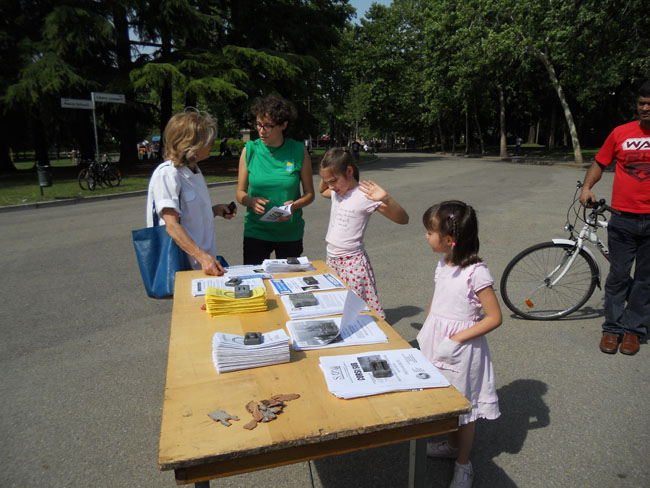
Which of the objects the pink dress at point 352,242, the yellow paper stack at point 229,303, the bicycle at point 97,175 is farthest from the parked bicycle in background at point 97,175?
the yellow paper stack at point 229,303

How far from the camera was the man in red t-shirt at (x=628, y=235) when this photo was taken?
12.0ft

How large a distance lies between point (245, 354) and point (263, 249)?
6.64ft

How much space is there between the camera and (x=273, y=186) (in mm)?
3564

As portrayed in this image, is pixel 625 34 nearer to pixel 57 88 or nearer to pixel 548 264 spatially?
pixel 548 264

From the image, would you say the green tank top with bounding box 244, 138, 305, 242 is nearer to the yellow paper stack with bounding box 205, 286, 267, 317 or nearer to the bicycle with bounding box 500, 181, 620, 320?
the yellow paper stack with bounding box 205, 286, 267, 317

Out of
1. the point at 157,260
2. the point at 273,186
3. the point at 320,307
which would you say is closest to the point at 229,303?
the point at 320,307

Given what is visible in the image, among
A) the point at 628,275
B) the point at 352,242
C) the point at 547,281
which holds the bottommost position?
the point at 547,281

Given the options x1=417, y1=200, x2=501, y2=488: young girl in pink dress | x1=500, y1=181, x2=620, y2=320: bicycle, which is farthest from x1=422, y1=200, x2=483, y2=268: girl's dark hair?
x1=500, y1=181, x2=620, y2=320: bicycle

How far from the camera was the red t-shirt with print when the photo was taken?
3.62 m

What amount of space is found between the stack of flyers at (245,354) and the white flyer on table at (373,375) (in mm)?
171

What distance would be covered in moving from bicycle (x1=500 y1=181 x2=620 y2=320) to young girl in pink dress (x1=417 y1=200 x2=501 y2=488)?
2.35m

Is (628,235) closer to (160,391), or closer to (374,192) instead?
(374,192)

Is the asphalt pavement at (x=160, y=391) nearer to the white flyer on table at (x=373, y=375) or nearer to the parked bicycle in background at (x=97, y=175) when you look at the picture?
the white flyer on table at (x=373, y=375)

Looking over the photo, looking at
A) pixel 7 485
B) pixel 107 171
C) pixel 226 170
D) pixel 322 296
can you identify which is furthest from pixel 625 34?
pixel 7 485
